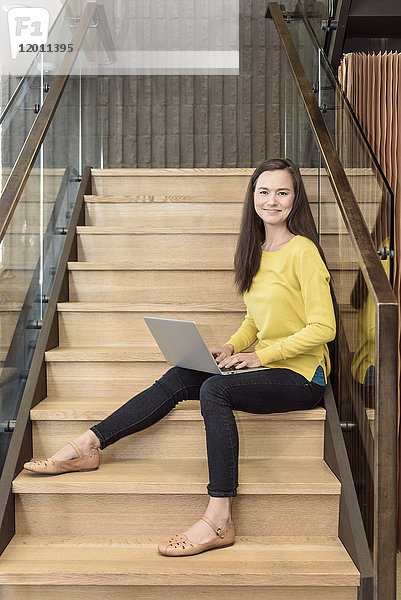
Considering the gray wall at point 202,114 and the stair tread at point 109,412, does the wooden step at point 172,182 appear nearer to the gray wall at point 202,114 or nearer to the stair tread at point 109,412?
the gray wall at point 202,114

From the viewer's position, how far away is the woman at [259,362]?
74.4 inches

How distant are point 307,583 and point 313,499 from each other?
290 millimetres

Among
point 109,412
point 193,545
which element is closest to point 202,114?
point 109,412

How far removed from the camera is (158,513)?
201cm

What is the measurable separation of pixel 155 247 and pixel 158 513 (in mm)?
1484

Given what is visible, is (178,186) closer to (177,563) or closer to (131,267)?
(131,267)

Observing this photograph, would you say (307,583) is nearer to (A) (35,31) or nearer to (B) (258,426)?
(B) (258,426)

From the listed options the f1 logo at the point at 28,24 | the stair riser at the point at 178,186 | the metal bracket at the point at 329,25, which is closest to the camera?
the metal bracket at the point at 329,25

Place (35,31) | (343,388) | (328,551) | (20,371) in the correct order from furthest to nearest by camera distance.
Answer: (35,31), (20,371), (343,388), (328,551)

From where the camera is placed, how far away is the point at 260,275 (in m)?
2.26

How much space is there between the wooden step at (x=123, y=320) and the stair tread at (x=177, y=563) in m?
0.95

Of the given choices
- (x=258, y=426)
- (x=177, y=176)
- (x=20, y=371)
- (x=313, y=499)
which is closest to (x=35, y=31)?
(x=177, y=176)

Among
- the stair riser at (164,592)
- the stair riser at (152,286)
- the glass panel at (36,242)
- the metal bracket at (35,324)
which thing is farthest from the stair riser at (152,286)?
Result: the stair riser at (164,592)

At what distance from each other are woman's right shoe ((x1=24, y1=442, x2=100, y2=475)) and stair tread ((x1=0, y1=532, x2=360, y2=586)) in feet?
0.67
